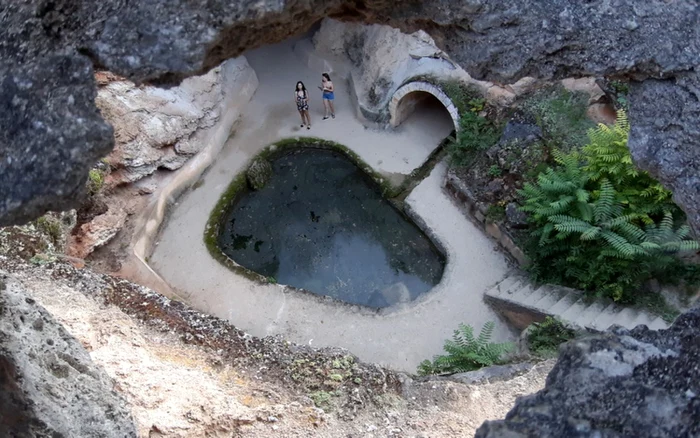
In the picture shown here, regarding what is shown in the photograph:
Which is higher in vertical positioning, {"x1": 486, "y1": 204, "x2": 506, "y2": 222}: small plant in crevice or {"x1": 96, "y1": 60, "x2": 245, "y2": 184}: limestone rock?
{"x1": 486, "y1": 204, "x2": 506, "y2": 222}: small plant in crevice

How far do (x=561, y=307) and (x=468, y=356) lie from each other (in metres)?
2.04

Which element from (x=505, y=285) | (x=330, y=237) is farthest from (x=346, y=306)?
(x=505, y=285)

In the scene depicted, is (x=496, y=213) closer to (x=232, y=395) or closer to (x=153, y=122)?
(x=232, y=395)

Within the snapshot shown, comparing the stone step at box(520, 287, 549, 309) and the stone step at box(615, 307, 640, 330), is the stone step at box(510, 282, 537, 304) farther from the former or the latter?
the stone step at box(615, 307, 640, 330)

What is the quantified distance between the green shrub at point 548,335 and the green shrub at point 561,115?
3455 mm

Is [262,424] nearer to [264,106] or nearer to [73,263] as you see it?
[73,263]

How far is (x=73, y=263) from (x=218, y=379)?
11.4 feet

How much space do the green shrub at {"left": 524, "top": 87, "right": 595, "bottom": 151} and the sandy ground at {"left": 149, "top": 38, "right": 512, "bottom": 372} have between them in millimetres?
2207

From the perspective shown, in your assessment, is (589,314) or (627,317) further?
(589,314)

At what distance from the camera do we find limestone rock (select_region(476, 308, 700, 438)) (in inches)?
130

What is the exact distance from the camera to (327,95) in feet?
46.1

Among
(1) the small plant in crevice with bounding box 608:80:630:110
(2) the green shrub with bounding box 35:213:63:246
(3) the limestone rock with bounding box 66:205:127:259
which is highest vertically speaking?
(1) the small plant in crevice with bounding box 608:80:630:110

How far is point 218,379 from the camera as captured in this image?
767 centimetres

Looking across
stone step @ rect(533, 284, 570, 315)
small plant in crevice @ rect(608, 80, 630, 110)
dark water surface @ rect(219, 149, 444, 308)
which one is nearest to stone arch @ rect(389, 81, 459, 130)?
dark water surface @ rect(219, 149, 444, 308)
